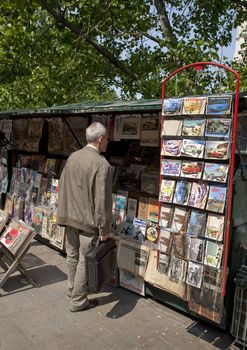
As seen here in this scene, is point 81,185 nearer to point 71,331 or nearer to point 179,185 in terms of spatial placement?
point 179,185

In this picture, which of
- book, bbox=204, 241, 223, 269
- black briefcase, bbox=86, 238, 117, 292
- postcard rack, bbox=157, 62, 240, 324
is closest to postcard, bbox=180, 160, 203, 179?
postcard rack, bbox=157, 62, 240, 324

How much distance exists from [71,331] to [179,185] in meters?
1.59

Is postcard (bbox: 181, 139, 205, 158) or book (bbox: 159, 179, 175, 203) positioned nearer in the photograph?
postcard (bbox: 181, 139, 205, 158)

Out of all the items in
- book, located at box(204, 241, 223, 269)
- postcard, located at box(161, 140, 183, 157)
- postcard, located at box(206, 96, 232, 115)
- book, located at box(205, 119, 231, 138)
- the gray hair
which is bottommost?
book, located at box(204, 241, 223, 269)

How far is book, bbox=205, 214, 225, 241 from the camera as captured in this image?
2740 mm

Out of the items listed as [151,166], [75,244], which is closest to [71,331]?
[75,244]

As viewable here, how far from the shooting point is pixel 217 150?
8.95ft

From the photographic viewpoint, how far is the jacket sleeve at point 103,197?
3.25 m

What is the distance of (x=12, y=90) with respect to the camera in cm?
1280

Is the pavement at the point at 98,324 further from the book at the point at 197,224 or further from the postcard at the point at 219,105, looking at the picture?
the postcard at the point at 219,105

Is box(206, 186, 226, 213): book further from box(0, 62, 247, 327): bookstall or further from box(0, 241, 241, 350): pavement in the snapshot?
box(0, 241, 241, 350): pavement

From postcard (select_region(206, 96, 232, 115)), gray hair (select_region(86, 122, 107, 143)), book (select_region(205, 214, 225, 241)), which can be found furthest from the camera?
gray hair (select_region(86, 122, 107, 143))

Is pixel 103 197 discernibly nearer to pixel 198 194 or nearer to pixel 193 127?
pixel 198 194

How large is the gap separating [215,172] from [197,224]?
0.45 m
